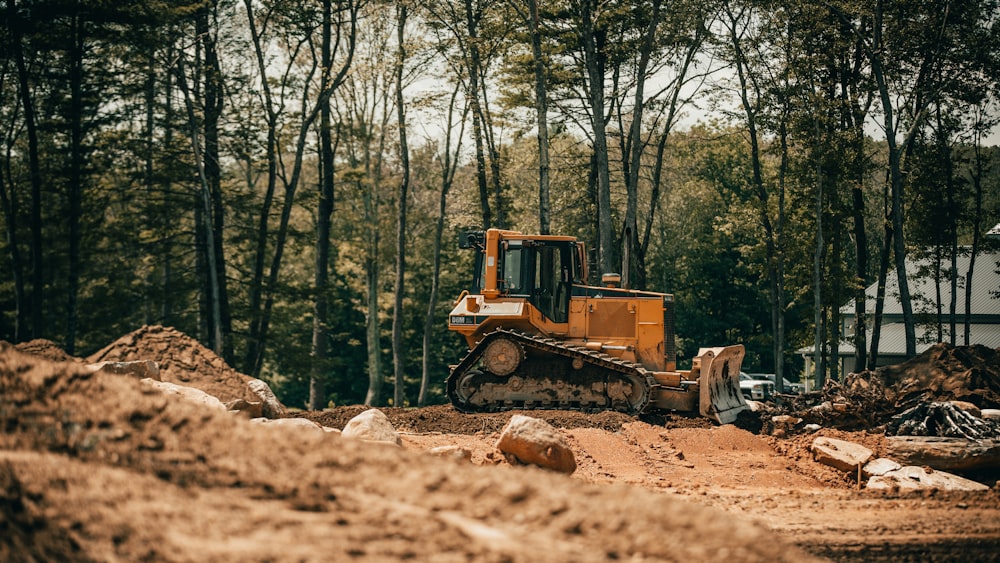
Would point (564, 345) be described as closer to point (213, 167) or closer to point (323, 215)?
point (213, 167)

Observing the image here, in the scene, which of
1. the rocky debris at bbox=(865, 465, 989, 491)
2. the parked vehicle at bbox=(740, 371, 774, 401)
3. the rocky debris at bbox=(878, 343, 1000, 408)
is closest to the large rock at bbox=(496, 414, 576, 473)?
the rocky debris at bbox=(865, 465, 989, 491)

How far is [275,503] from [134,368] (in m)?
9.62

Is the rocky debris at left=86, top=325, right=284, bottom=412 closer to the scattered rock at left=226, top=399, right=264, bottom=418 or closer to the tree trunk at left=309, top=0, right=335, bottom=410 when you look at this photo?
the scattered rock at left=226, top=399, right=264, bottom=418

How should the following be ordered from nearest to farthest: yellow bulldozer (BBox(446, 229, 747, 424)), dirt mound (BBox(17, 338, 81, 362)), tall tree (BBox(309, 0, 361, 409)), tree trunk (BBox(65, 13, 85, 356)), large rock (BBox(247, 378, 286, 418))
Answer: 1. dirt mound (BBox(17, 338, 81, 362))
2. large rock (BBox(247, 378, 286, 418))
3. yellow bulldozer (BBox(446, 229, 747, 424))
4. tree trunk (BBox(65, 13, 85, 356))
5. tall tree (BBox(309, 0, 361, 409))

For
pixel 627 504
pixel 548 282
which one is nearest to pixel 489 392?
pixel 548 282

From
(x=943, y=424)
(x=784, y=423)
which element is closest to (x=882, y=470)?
(x=943, y=424)

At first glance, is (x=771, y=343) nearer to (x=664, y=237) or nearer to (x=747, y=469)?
(x=664, y=237)

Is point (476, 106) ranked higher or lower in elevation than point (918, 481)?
higher

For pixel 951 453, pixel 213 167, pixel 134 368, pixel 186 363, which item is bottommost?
pixel 951 453

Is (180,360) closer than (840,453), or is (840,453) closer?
(840,453)

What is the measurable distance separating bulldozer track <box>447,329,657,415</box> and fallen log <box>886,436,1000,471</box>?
17.1ft

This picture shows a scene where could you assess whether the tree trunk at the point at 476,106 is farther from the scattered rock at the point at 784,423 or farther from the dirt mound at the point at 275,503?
the dirt mound at the point at 275,503

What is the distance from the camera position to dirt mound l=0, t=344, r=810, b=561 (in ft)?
14.8

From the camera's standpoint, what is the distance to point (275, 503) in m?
4.98
